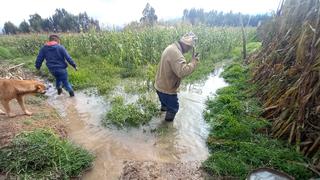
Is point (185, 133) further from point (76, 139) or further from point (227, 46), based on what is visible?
point (227, 46)

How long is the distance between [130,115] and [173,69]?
134cm

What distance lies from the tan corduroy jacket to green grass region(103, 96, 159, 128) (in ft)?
2.33

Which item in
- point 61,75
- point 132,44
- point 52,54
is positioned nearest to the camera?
point 52,54

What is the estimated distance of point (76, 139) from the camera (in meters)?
5.01

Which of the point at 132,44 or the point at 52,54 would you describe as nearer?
the point at 52,54

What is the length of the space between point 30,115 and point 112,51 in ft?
19.6

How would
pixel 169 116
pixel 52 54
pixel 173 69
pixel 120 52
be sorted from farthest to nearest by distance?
pixel 120 52
pixel 52 54
pixel 169 116
pixel 173 69

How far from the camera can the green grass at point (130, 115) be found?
5578 mm

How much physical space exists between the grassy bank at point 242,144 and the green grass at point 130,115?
47.6 inches

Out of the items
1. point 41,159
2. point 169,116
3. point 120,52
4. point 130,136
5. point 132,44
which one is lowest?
point 130,136

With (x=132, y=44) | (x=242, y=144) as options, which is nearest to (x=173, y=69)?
(x=242, y=144)

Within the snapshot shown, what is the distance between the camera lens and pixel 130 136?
515cm

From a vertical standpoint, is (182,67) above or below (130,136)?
above

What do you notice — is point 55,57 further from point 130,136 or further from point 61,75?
point 130,136
